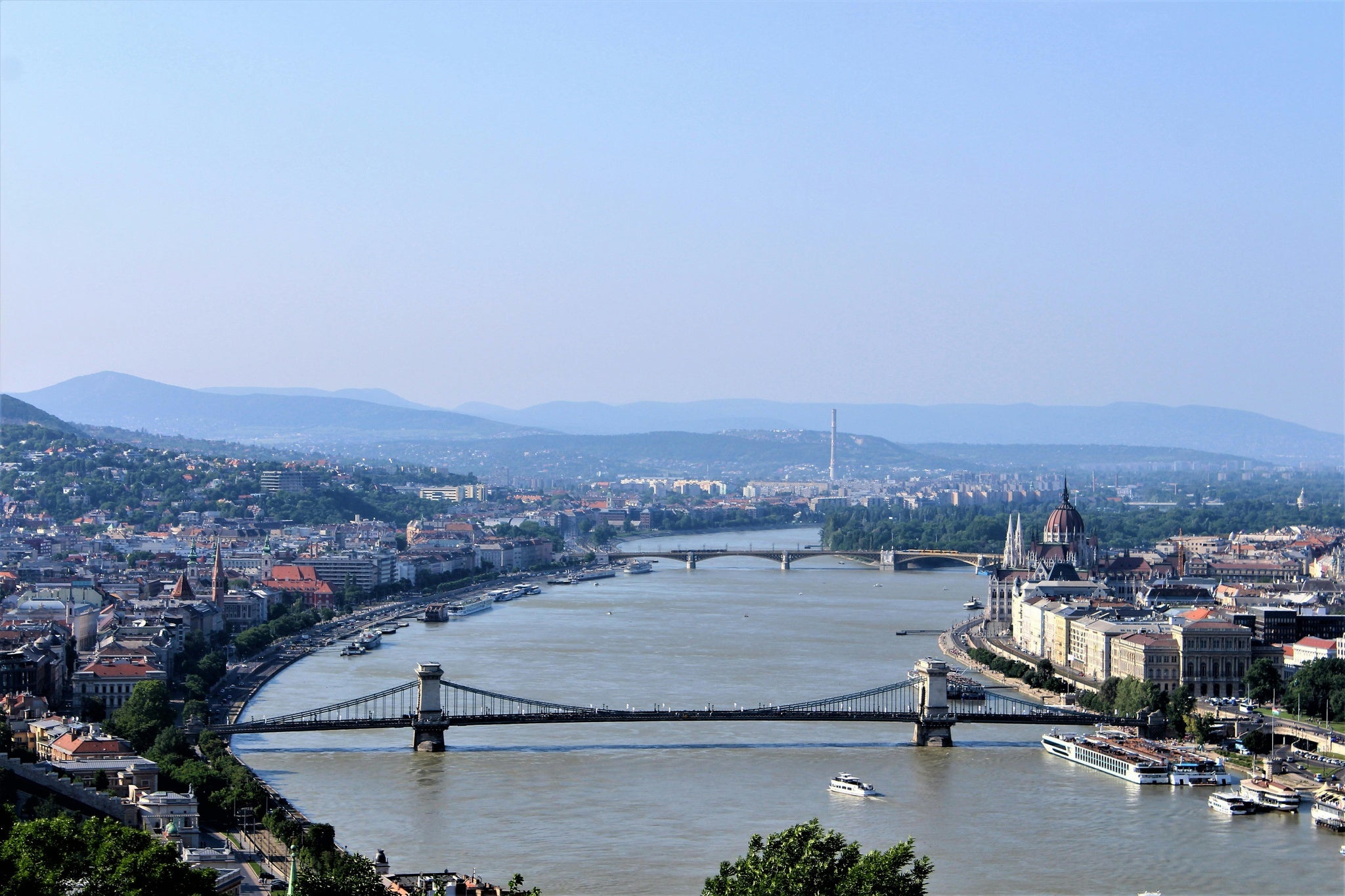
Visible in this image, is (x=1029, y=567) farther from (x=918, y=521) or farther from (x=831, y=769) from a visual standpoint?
(x=918, y=521)

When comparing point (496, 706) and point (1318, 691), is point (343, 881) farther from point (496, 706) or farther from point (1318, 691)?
point (1318, 691)

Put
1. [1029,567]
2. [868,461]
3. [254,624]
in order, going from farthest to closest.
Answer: [868,461] → [1029,567] → [254,624]

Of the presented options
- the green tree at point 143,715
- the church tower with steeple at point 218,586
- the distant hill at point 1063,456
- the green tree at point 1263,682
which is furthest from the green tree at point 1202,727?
the distant hill at point 1063,456

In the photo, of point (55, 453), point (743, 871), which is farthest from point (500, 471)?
point (743, 871)

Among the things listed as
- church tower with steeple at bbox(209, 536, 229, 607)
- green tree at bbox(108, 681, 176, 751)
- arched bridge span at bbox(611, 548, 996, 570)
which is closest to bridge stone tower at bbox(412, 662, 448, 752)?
green tree at bbox(108, 681, 176, 751)

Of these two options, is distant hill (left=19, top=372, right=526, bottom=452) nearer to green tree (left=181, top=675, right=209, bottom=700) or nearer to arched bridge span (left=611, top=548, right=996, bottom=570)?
arched bridge span (left=611, top=548, right=996, bottom=570)
